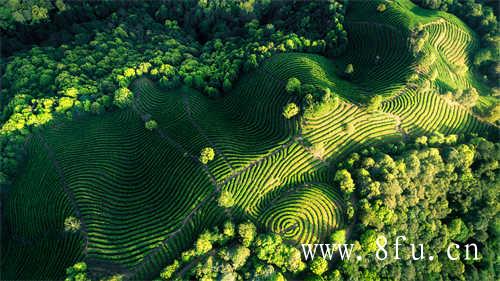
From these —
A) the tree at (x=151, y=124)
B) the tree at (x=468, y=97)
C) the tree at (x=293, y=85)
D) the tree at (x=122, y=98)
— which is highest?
the tree at (x=293, y=85)

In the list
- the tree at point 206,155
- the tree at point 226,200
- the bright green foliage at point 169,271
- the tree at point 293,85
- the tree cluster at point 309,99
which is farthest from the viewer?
the tree at point 293,85

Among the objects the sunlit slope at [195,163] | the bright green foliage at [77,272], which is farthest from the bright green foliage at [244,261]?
the bright green foliage at [77,272]

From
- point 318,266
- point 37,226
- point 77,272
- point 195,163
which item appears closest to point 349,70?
point 195,163

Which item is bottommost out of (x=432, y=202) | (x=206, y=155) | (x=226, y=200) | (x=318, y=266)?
(x=318, y=266)

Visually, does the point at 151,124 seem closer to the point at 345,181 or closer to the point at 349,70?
the point at 345,181

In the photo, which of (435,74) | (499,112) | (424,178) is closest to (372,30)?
(435,74)

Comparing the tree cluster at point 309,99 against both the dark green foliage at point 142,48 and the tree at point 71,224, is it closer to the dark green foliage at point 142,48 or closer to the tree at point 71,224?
the dark green foliage at point 142,48
